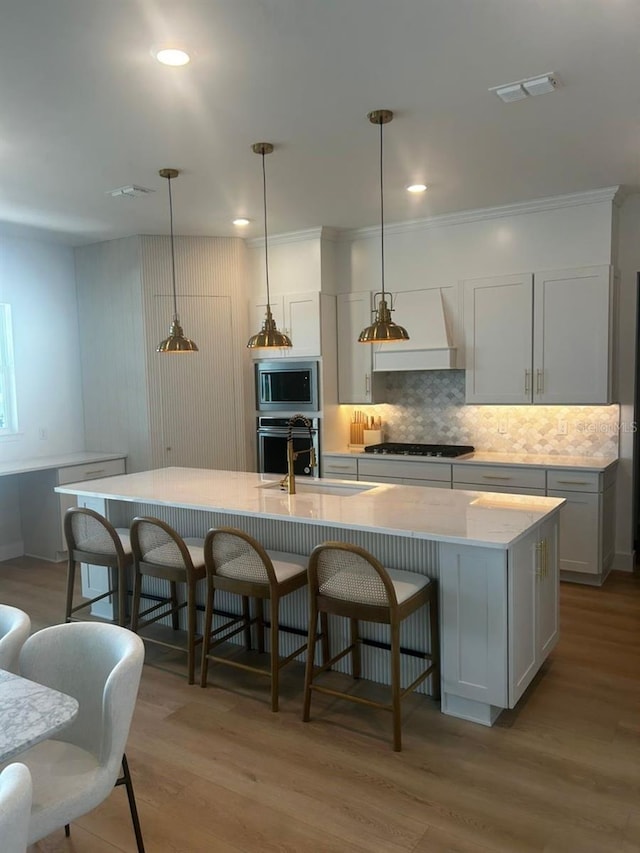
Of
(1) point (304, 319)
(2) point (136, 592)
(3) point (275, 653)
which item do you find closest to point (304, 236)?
(1) point (304, 319)

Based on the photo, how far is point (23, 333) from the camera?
228 inches

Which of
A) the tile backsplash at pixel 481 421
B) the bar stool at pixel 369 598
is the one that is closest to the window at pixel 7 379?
the tile backsplash at pixel 481 421

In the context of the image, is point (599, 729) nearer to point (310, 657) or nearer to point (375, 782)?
point (375, 782)

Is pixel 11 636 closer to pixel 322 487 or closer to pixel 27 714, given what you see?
pixel 27 714

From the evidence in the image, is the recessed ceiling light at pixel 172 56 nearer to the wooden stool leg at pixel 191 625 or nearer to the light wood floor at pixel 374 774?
the wooden stool leg at pixel 191 625

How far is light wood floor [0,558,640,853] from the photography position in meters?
2.17

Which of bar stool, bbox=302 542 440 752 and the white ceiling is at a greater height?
the white ceiling

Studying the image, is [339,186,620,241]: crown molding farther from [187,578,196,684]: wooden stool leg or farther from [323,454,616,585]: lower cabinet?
[187,578,196,684]: wooden stool leg

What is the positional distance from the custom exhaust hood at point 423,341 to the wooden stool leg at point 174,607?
267 cm

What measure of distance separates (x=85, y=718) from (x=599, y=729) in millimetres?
2152

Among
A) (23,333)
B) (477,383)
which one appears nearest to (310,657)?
(477,383)

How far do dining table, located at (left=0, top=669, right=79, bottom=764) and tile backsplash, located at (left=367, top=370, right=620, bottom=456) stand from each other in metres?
4.44

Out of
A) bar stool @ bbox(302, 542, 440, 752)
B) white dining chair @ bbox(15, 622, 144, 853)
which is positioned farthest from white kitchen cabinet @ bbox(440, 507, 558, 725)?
white dining chair @ bbox(15, 622, 144, 853)

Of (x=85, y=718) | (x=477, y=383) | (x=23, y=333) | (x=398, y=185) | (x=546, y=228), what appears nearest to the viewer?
(x=85, y=718)
